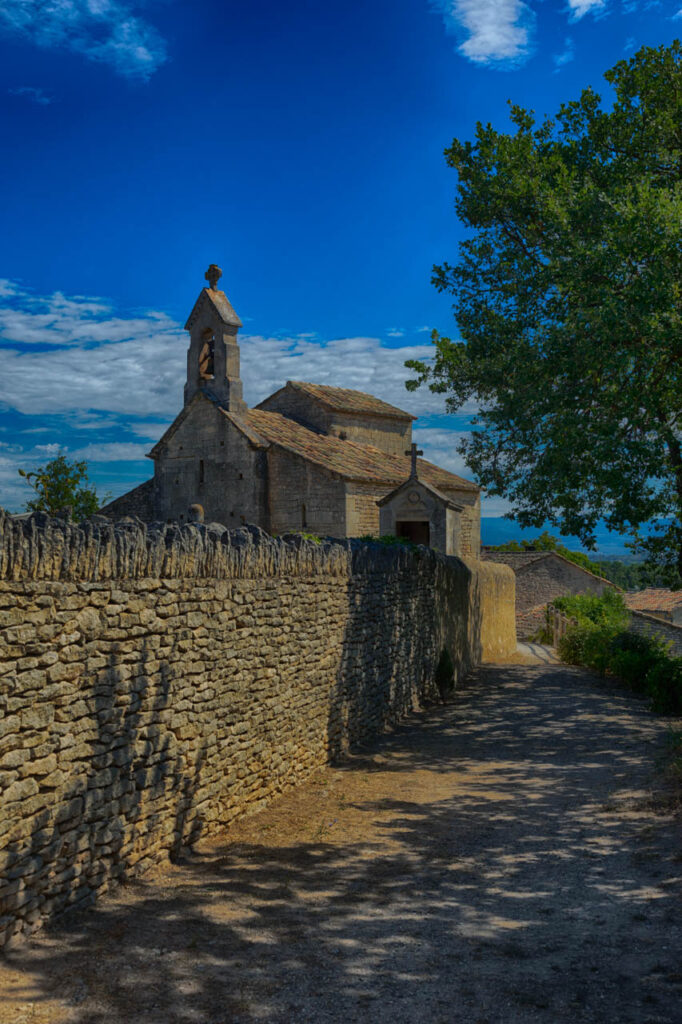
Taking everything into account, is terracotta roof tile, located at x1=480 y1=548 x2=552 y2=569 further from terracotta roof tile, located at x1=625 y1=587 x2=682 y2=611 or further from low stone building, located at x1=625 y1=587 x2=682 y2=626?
terracotta roof tile, located at x1=625 y1=587 x2=682 y2=611

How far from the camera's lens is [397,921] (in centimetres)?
537

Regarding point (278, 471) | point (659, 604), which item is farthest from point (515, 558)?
point (278, 471)

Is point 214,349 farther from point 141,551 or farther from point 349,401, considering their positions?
point 141,551

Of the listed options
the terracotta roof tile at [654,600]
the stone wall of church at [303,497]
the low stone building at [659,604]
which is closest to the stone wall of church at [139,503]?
the stone wall of church at [303,497]

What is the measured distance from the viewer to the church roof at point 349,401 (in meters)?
31.2

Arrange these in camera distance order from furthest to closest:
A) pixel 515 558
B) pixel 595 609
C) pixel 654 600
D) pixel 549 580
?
pixel 654 600 < pixel 515 558 < pixel 549 580 < pixel 595 609

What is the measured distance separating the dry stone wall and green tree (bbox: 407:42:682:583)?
5.27m

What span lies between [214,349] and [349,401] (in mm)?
6883

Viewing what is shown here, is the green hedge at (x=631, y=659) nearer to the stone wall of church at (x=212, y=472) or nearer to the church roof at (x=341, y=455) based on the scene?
the church roof at (x=341, y=455)

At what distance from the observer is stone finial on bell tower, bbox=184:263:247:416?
26.5 meters

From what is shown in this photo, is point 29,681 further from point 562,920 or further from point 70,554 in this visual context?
point 562,920

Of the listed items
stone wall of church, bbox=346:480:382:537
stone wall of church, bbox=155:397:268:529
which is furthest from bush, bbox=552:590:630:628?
stone wall of church, bbox=155:397:268:529

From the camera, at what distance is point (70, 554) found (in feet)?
16.9

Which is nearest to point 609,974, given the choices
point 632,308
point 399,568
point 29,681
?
point 29,681
